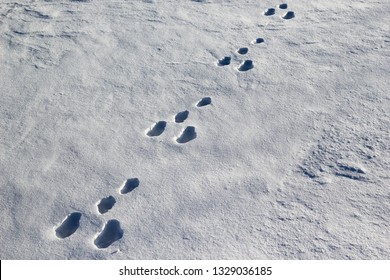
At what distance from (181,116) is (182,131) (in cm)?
14

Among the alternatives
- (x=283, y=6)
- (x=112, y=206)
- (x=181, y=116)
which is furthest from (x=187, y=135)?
(x=283, y=6)

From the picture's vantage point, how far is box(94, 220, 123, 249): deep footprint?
265cm

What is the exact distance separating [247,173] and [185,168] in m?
0.33

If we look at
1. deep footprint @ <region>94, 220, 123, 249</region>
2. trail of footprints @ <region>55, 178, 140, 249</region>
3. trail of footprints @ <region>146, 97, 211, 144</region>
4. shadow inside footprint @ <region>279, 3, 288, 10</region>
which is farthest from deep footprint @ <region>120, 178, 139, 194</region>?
shadow inside footprint @ <region>279, 3, 288, 10</region>

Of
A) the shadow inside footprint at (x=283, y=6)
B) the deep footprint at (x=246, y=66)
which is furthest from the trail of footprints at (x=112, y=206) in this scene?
the shadow inside footprint at (x=283, y=6)

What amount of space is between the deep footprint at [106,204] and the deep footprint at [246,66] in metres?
1.30

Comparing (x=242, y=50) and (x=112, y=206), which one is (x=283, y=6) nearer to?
(x=242, y=50)

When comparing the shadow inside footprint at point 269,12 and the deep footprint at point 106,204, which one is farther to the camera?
the shadow inside footprint at point 269,12

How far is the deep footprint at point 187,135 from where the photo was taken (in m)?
3.13

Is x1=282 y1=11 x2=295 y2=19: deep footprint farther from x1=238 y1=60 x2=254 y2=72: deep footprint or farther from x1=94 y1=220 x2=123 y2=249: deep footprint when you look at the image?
x1=94 y1=220 x2=123 y2=249: deep footprint

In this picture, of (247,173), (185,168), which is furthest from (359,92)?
(185,168)

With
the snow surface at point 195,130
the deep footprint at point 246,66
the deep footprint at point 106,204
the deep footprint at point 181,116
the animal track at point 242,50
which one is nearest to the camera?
the snow surface at point 195,130

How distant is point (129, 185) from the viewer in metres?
2.90

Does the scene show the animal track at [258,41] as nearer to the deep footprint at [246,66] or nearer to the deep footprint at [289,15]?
the deep footprint at [246,66]
